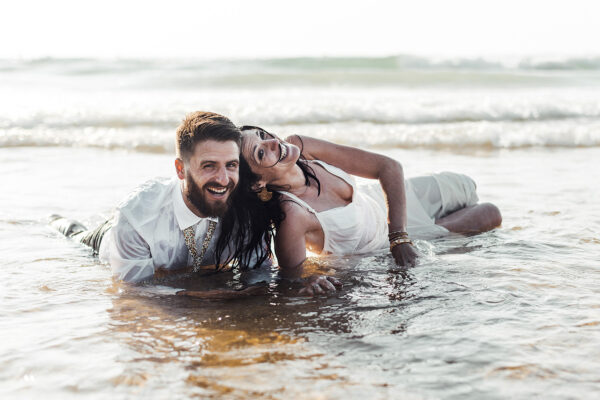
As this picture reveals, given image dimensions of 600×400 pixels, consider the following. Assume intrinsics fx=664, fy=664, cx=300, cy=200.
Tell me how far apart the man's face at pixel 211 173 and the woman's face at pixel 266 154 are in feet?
0.99

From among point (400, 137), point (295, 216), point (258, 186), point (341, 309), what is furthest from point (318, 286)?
point (400, 137)

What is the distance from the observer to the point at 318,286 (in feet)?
12.0

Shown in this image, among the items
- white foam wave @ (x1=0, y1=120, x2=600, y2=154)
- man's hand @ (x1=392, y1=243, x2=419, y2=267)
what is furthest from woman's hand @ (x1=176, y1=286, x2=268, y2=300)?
white foam wave @ (x1=0, y1=120, x2=600, y2=154)

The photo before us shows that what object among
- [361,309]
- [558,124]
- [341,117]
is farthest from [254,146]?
[558,124]

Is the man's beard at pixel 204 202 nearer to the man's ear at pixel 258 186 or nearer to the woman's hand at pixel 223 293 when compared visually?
the man's ear at pixel 258 186

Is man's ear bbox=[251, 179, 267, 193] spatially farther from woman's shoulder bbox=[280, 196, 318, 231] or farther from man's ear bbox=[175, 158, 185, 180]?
man's ear bbox=[175, 158, 185, 180]

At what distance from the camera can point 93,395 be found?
2.52 meters

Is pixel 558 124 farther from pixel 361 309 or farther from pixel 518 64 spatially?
pixel 518 64

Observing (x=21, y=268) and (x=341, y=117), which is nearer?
(x=21, y=268)

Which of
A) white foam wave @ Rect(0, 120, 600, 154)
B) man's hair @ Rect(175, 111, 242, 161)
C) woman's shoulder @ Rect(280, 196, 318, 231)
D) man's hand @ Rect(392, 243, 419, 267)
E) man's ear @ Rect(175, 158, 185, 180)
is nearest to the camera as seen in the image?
man's hair @ Rect(175, 111, 242, 161)

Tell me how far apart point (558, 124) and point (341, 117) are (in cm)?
373

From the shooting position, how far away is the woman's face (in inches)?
157

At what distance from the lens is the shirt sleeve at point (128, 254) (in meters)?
A: 3.70

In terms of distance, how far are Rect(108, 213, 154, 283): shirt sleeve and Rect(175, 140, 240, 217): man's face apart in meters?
0.39
